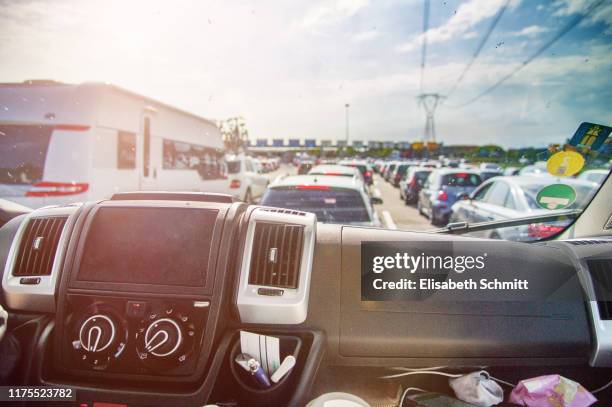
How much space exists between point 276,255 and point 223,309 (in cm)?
38

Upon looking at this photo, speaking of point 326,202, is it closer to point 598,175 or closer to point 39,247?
point 598,175

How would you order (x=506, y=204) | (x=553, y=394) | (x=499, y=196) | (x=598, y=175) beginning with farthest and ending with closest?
(x=499, y=196)
(x=506, y=204)
(x=598, y=175)
(x=553, y=394)

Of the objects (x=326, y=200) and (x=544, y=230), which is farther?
(x=326, y=200)

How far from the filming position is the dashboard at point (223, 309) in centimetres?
230

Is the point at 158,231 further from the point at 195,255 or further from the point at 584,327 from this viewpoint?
the point at 584,327

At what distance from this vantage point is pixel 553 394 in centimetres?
225

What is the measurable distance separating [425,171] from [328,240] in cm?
1668

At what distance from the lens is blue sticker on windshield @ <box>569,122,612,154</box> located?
8.30 feet

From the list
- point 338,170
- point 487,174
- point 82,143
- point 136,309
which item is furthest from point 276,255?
point 487,174

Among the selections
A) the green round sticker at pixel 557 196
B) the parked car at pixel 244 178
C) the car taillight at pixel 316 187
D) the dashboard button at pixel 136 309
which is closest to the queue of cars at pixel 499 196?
the green round sticker at pixel 557 196

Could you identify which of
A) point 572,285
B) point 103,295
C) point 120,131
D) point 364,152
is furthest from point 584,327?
point 364,152

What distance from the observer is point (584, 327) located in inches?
98.4

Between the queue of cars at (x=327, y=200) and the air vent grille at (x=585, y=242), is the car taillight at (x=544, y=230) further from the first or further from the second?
the queue of cars at (x=327, y=200)

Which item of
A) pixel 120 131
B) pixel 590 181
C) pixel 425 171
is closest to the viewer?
pixel 590 181
